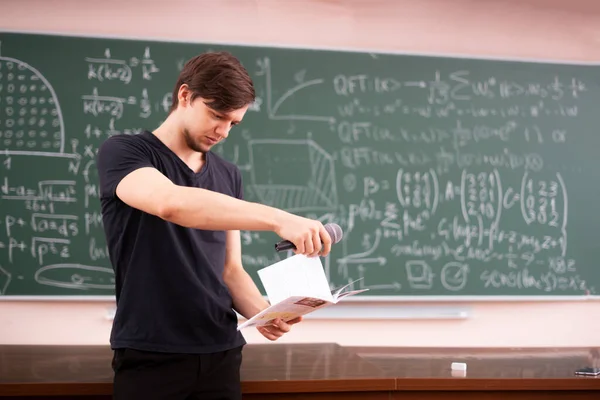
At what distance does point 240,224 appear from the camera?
4.92 ft

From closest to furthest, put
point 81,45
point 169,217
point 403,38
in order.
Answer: point 169,217, point 81,45, point 403,38

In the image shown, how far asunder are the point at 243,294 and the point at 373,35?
7.73 ft

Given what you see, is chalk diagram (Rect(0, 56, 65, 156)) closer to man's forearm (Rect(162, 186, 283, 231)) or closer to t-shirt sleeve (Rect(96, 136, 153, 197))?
t-shirt sleeve (Rect(96, 136, 153, 197))

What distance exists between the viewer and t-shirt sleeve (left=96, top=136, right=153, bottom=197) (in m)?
1.60

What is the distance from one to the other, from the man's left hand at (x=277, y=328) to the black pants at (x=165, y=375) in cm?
22

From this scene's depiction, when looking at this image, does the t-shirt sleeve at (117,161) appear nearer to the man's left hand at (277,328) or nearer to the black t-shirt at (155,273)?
the black t-shirt at (155,273)

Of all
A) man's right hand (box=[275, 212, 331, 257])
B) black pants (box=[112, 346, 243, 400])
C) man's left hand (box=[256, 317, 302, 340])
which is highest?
man's right hand (box=[275, 212, 331, 257])

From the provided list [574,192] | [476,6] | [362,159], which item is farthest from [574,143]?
[362,159]

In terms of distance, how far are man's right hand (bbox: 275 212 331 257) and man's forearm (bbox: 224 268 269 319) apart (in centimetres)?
41

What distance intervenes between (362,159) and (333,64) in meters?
0.53

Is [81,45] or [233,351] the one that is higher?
[81,45]

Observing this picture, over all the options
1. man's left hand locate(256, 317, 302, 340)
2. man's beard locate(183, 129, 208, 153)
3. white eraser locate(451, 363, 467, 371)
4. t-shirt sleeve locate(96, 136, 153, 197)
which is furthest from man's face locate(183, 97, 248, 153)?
white eraser locate(451, 363, 467, 371)

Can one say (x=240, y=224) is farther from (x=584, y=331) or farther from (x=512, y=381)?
(x=584, y=331)

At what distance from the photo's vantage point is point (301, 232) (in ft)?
4.89
